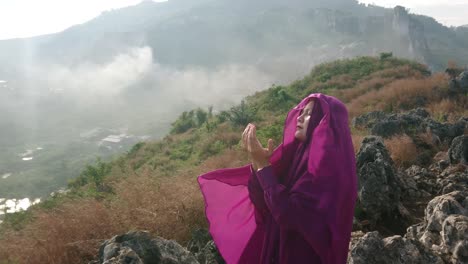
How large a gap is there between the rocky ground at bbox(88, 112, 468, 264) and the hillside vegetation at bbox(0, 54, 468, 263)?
0.51m

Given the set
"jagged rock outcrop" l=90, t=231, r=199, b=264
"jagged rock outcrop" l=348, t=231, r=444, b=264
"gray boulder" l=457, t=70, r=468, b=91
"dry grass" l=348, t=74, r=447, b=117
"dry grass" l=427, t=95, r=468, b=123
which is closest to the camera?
"jagged rock outcrop" l=90, t=231, r=199, b=264

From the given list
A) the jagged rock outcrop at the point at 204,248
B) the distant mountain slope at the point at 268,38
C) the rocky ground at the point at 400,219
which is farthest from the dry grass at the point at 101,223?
the distant mountain slope at the point at 268,38

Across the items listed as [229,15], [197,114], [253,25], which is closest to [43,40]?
[229,15]

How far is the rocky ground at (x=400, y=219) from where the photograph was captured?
2457 millimetres

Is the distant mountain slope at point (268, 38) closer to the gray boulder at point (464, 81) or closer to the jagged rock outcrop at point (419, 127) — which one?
the gray boulder at point (464, 81)

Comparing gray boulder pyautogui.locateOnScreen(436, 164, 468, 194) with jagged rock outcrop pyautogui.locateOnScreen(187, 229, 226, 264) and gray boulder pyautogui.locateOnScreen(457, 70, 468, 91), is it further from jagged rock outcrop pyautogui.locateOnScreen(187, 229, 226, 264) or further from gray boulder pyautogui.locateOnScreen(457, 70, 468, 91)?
gray boulder pyautogui.locateOnScreen(457, 70, 468, 91)

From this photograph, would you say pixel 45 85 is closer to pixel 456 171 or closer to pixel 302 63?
pixel 302 63

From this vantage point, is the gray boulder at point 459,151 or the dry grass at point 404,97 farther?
the dry grass at point 404,97

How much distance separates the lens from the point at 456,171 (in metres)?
4.76

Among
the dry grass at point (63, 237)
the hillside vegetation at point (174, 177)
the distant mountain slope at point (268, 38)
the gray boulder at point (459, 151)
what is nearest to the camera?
the dry grass at point (63, 237)

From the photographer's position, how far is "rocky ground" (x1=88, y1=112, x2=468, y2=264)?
2457mm

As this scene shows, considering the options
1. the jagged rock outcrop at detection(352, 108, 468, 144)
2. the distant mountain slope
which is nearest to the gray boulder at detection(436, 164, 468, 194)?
the jagged rock outcrop at detection(352, 108, 468, 144)

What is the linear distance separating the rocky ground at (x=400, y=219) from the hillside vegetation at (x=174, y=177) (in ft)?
1.67

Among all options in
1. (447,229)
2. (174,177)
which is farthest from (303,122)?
(174,177)
